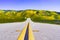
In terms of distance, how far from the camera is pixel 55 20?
34125 mm

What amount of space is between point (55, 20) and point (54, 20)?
357 mm

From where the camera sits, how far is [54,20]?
1356 inches
